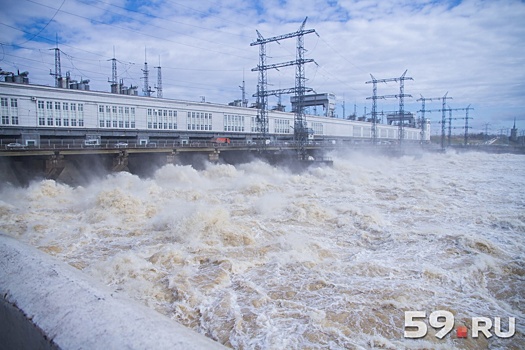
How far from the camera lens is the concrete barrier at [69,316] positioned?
1.62 m

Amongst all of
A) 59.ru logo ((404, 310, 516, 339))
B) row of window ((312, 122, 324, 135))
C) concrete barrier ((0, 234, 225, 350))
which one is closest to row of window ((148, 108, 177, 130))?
row of window ((312, 122, 324, 135))

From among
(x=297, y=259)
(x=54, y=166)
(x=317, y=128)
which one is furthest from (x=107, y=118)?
(x=317, y=128)

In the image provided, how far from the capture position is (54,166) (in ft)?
63.5

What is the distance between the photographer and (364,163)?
4506 centimetres

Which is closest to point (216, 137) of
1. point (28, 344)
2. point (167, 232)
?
point (167, 232)

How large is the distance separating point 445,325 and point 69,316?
5.96 metres

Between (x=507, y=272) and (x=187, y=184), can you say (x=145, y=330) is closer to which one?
(x=507, y=272)

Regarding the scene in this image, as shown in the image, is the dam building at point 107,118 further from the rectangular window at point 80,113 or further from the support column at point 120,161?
the support column at point 120,161

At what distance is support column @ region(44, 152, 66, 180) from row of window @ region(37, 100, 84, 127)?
744 centimetres

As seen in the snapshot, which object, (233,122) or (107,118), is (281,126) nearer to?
(233,122)

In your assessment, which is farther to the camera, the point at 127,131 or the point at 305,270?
the point at 127,131

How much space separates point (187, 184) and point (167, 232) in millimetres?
13101

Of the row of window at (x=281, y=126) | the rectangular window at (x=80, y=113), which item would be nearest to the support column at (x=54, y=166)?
the rectangular window at (x=80, y=113)

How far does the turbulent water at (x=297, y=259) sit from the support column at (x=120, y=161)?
519 cm
